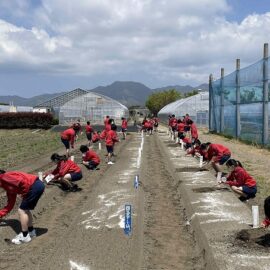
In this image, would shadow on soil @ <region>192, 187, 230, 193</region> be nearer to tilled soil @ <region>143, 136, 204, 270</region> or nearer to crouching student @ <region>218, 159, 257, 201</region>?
tilled soil @ <region>143, 136, 204, 270</region>

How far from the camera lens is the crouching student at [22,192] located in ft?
27.9

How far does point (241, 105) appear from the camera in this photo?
99.9ft

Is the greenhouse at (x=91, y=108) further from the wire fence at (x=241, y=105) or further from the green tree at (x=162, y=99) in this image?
the green tree at (x=162, y=99)

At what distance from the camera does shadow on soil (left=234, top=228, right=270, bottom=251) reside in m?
8.06

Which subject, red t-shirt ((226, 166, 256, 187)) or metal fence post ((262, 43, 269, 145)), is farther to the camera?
metal fence post ((262, 43, 269, 145))

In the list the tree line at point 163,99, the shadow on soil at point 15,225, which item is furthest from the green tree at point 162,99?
the shadow on soil at point 15,225

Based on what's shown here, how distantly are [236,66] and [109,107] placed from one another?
34693 mm

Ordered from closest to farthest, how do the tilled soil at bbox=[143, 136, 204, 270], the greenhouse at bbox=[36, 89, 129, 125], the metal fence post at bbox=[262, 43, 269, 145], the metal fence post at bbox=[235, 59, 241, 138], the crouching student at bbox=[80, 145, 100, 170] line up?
the tilled soil at bbox=[143, 136, 204, 270] < the crouching student at bbox=[80, 145, 100, 170] < the metal fence post at bbox=[262, 43, 269, 145] < the metal fence post at bbox=[235, 59, 241, 138] < the greenhouse at bbox=[36, 89, 129, 125]

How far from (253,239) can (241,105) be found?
22.7 m

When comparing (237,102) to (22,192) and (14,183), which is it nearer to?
(22,192)

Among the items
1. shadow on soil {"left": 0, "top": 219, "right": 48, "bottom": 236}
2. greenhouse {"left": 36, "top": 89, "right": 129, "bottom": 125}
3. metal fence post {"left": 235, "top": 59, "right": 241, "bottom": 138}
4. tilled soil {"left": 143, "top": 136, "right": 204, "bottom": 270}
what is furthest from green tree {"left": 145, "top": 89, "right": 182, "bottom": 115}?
shadow on soil {"left": 0, "top": 219, "right": 48, "bottom": 236}

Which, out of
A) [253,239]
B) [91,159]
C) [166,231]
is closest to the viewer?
[253,239]

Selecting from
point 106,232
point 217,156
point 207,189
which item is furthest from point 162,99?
point 106,232

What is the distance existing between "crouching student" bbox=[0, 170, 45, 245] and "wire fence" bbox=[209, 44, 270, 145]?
17.2 meters
